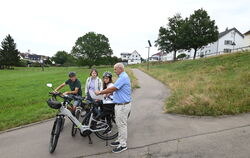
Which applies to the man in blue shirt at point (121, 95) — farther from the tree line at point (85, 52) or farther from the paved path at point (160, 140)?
the tree line at point (85, 52)

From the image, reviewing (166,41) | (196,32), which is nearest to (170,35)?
(166,41)

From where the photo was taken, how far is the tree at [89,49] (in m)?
44.7

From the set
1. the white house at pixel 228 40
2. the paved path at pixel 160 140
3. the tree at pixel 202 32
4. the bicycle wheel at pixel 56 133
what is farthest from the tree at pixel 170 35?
the bicycle wheel at pixel 56 133

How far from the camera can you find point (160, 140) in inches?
145

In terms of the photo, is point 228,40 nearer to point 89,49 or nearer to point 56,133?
point 89,49

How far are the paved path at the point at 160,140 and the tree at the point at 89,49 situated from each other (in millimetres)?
41336

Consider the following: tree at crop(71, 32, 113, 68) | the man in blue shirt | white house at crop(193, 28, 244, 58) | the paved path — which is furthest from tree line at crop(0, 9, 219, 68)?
the man in blue shirt

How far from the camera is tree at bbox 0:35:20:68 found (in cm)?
4738

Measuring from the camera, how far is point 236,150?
306 cm

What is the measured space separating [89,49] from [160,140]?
4330 cm

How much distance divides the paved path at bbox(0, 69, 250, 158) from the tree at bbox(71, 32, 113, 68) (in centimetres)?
4134

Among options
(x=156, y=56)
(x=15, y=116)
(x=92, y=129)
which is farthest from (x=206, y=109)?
(x=156, y=56)

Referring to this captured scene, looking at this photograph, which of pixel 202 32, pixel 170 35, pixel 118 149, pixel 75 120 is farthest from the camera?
pixel 170 35

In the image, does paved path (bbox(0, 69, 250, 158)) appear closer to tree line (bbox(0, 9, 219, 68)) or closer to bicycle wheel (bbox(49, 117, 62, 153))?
bicycle wheel (bbox(49, 117, 62, 153))
